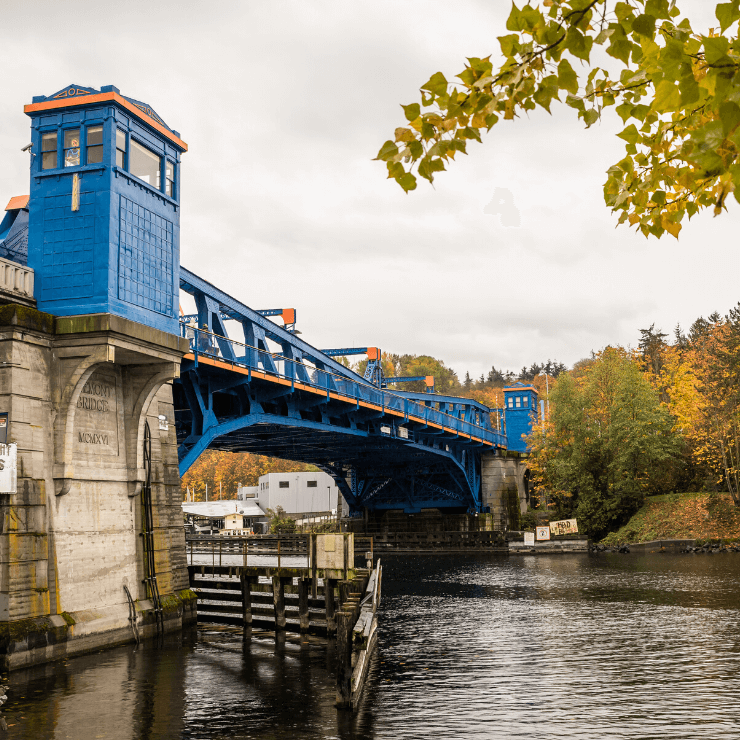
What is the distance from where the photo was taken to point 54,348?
20.8 meters

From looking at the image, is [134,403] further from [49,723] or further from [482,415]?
[482,415]

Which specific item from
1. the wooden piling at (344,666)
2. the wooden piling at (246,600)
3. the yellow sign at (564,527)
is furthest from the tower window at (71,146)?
the yellow sign at (564,527)

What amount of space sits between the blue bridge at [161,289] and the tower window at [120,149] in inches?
1.5

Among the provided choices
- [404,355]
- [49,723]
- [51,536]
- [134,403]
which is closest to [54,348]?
[134,403]

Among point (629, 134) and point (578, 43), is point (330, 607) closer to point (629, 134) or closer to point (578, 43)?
point (629, 134)

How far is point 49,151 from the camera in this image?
2233 centimetres

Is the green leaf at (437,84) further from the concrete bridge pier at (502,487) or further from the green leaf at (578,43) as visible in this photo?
the concrete bridge pier at (502,487)

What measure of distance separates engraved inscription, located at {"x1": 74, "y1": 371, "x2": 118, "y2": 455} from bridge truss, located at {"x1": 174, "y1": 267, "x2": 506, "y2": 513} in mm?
6368

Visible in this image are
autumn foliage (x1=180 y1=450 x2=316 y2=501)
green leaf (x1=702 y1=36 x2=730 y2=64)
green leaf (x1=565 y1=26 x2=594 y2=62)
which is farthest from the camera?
autumn foliage (x1=180 y1=450 x2=316 y2=501)

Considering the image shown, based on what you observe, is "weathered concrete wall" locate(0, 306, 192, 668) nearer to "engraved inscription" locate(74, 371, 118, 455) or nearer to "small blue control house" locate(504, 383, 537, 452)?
"engraved inscription" locate(74, 371, 118, 455)

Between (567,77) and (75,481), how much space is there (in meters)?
19.2

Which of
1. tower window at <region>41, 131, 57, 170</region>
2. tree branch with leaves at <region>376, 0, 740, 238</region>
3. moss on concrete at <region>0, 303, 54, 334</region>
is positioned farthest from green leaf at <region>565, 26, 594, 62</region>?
tower window at <region>41, 131, 57, 170</region>

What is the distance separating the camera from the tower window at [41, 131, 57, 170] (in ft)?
73.2

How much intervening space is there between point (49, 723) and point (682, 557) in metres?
47.6
